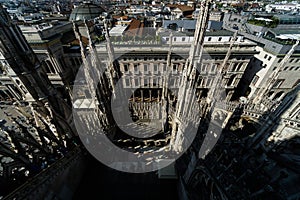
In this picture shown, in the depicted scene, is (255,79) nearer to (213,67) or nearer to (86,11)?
(213,67)

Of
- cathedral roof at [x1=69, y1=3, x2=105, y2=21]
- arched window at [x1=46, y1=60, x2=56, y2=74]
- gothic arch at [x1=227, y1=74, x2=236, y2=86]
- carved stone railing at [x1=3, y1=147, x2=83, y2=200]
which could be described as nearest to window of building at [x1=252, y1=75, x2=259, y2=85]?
gothic arch at [x1=227, y1=74, x2=236, y2=86]

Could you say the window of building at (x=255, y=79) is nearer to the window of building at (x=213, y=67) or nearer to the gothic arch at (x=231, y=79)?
the gothic arch at (x=231, y=79)

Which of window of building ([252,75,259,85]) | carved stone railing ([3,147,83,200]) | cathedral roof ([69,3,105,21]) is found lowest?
window of building ([252,75,259,85])

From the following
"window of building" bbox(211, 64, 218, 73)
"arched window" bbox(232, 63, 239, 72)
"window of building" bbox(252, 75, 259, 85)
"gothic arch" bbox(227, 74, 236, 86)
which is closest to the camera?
"window of building" bbox(211, 64, 218, 73)

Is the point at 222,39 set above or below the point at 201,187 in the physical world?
above

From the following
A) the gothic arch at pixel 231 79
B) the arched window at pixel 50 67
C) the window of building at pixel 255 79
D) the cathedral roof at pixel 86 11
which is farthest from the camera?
the cathedral roof at pixel 86 11

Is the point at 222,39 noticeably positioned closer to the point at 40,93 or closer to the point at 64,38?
the point at 40,93

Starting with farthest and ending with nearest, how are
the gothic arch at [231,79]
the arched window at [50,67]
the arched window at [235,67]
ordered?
the gothic arch at [231,79] < the arched window at [235,67] < the arched window at [50,67]

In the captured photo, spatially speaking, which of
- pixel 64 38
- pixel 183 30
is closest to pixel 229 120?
pixel 183 30

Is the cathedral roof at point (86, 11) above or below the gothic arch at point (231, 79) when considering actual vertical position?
above

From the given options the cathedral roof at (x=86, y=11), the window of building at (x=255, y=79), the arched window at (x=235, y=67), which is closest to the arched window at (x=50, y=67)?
the cathedral roof at (x=86, y=11)

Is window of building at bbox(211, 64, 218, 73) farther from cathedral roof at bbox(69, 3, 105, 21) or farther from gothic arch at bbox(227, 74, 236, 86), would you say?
cathedral roof at bbox(69, 3, 105, 21)
